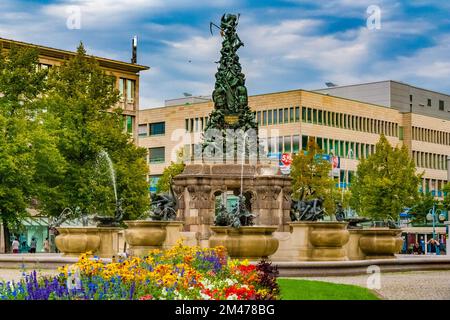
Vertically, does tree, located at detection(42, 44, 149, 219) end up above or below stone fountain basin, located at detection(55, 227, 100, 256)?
above

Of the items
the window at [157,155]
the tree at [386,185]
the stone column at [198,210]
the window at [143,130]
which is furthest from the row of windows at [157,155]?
the stone column at [198,210]

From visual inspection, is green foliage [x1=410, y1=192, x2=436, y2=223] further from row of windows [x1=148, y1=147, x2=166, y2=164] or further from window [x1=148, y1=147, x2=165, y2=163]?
window [x1=148, y1=147, x2=165, y2=163]

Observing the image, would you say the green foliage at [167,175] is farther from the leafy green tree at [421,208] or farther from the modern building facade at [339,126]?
the leafy green tree at [421,208]

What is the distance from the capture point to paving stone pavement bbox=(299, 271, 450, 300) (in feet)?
75.0

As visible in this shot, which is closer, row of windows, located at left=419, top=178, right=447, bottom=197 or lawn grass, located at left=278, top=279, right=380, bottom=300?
lawn grass, located at left=278, top=279, right=380, bottom=300

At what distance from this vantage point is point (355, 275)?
1196 inches

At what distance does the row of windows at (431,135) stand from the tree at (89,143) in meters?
73.1

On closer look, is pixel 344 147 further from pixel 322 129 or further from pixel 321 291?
pixel 321 291

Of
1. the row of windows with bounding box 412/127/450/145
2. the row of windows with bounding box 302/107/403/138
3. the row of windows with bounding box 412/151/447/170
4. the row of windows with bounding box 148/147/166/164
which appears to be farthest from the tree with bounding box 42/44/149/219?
the row of windows with bounding box 412/151/447/170

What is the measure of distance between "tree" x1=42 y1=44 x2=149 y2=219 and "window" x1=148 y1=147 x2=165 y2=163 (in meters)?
65.8

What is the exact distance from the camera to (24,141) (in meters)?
54.1

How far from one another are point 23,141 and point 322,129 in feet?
209
